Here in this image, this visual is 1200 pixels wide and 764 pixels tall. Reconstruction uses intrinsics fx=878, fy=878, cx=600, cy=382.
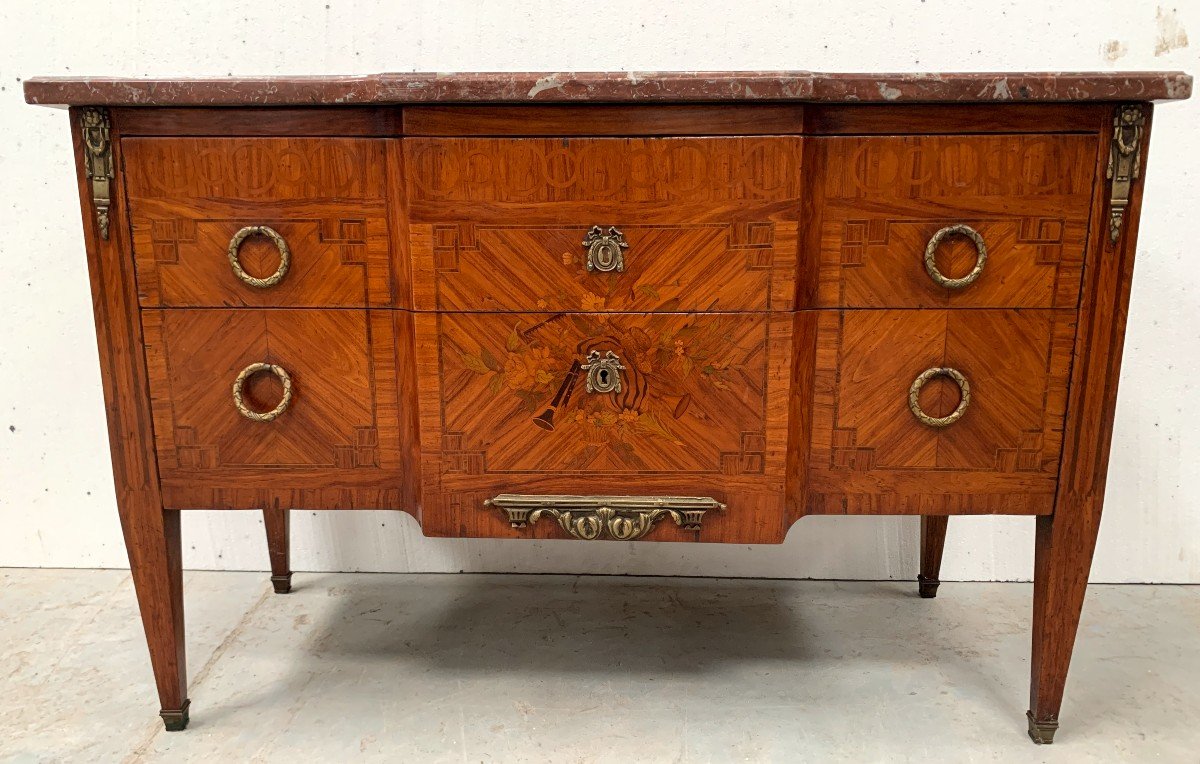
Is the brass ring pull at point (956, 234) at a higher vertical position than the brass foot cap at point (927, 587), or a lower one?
higher

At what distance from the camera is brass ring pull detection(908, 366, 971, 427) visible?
1.43m

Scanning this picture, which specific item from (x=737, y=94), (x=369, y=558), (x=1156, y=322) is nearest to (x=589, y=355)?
(x=737, y=94)

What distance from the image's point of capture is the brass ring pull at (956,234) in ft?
4.53

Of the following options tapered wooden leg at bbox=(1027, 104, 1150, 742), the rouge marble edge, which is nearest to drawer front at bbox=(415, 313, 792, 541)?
the rouge marble edge

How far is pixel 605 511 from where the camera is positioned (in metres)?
1.48

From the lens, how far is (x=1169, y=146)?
6.76 feet

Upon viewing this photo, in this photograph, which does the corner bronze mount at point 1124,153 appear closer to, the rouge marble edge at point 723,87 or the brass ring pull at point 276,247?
the rouge marble edge at point 723,87

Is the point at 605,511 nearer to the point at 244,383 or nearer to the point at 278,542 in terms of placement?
the point at 244,383

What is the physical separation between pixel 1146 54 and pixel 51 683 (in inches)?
108

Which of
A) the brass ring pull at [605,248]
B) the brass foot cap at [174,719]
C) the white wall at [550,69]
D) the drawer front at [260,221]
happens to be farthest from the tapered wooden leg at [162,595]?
the brass ring pull at [605,248]

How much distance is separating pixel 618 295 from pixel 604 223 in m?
0.12

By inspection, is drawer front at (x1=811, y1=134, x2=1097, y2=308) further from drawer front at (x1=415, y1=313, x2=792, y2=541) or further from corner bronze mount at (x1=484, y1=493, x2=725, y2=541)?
corner bronze mount at (x1=484, y1=493, x2=725, y2=541)

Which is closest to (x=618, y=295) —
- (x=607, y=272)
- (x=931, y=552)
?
(x=607, y=272)

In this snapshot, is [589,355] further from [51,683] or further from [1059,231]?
[51,683]
